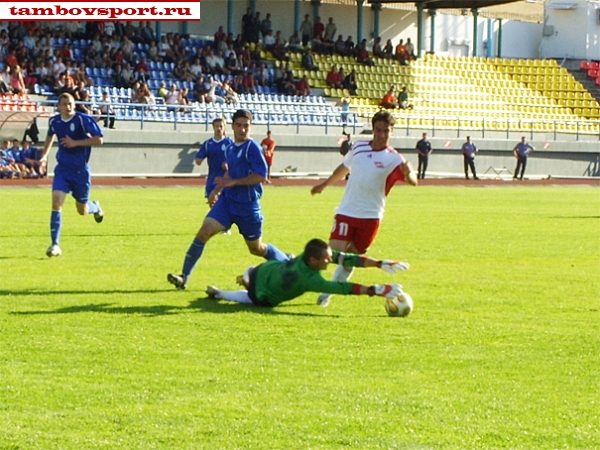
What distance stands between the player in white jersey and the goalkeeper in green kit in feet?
1.77

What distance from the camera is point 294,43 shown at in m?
50.7

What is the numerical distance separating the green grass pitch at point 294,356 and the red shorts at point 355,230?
64 cm

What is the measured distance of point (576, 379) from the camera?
8.08 metres

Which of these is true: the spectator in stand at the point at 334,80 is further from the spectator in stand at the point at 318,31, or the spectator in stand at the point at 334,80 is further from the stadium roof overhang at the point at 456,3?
the stadium roof overhang at the point at 456,3

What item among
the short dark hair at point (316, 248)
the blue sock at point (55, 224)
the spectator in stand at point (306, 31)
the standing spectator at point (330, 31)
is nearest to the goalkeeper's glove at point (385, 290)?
the short dark hair at point (316, 248)

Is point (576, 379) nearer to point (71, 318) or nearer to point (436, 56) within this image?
point (71, 318)

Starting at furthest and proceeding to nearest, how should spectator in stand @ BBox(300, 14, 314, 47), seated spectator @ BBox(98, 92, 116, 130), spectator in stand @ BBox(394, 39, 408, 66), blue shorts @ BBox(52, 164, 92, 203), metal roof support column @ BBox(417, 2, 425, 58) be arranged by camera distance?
1. metal roof support column @ BBox(417, 2, 425, 58)
2. spectator in stand @ BBox(394, 39, 408, 66)
3. spectator in stand @ BBox(300, 14, 314, 47)
4. seated spectator @ BBox(98, 92, 116, 130)
5. blue shorts @ BBox(52, 164, 92, 203)

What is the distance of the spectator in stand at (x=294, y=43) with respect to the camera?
5044 cm

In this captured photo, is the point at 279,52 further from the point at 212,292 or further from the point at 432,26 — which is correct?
the point at 212,292

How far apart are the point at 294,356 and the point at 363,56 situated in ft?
146

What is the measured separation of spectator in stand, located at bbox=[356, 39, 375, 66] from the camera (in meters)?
52.2

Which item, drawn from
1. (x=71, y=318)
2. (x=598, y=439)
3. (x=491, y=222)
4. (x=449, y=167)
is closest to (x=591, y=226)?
(x=491, y=222)

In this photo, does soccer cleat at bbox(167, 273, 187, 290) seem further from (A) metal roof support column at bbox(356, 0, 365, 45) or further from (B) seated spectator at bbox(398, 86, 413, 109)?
(A) metal roof support column at bbox(356, 0, 365, 45)

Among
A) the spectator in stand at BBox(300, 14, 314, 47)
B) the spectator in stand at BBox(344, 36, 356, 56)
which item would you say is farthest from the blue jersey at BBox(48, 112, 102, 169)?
the spectator in stand at BBox(344, 36, 356, 56)
